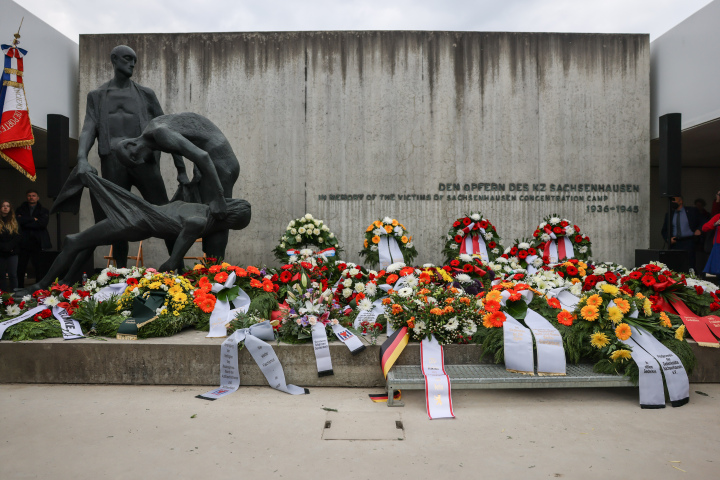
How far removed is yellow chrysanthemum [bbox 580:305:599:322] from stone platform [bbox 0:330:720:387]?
63 centimetres

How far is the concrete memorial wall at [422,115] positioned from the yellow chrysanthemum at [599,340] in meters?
4.96

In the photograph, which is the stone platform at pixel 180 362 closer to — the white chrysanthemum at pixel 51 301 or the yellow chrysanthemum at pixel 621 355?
the white chrysanthemum at pixel 51 301

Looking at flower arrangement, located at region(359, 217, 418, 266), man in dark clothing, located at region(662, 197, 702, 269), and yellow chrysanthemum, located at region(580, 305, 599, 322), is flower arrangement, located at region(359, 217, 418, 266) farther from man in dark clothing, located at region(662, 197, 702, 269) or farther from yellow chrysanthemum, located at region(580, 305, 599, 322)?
man in dark clothing, located at region(662, 197, 702, 269)

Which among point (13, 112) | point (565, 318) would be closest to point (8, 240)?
point (13, 112)

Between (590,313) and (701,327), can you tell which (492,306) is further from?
(701,327)

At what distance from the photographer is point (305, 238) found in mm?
6312

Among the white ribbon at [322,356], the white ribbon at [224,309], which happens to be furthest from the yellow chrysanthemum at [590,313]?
the white ribbon at [224,309]

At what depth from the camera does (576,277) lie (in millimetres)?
4516

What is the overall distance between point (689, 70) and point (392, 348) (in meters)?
7.07

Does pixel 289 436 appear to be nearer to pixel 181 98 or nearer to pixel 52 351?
pixel 52 351

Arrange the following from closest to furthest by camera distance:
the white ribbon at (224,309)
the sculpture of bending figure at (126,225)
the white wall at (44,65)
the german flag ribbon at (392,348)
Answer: the german flag ribbon at (392,348) → the white ribbon at (224,309) → the sculpture of bending figure at (126,225) → the white wall at (44,65)

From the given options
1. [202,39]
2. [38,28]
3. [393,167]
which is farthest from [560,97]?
[38,28]

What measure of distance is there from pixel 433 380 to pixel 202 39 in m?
7.12

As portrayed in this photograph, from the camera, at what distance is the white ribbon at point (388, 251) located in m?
5.60
